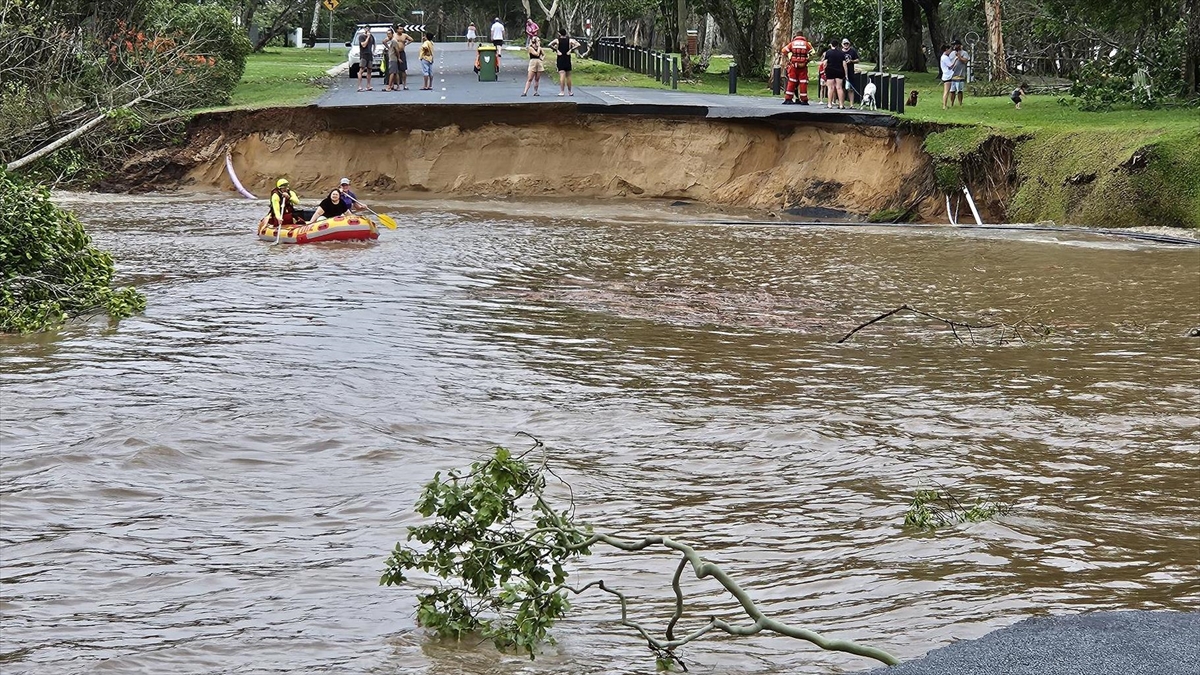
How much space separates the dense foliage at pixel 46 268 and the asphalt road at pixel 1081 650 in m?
12.6

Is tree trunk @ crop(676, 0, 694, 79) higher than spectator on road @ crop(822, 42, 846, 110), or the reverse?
tree trunk @ crop(676, 0, 694, 79)

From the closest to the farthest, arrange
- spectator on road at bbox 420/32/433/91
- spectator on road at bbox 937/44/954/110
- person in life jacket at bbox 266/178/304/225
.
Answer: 1. person in life jacket at bbox 266/178/304/225
2. spectator on road at bbox 937/44/954/110
3. spectator on road at bbox 420/32/433/91

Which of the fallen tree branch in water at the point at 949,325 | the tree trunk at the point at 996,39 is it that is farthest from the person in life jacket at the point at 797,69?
the fallen tree branch in water at the point at 949,325

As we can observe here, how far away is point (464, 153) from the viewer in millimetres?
33438


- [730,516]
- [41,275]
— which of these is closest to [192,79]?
[41,275]

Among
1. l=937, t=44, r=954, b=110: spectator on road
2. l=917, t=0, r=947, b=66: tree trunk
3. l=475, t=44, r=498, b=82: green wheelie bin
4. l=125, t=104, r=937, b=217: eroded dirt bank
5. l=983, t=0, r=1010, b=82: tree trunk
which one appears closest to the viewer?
l=937, t=44, r=954, b=110: spectator on road

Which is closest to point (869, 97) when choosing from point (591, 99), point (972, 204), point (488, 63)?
point (972, 204)

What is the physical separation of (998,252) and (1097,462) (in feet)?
41.7

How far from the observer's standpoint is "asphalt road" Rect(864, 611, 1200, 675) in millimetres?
5855

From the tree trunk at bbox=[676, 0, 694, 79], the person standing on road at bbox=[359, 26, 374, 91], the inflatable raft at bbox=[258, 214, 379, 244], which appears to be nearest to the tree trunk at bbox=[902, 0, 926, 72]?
the tree trunk at bbox=[676, 0, 694, 79]

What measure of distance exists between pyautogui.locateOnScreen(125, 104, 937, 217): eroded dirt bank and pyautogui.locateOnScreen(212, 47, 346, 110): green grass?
1115mm

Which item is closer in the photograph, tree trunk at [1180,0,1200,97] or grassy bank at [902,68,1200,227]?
grassy bank at [902,68,1200,227]

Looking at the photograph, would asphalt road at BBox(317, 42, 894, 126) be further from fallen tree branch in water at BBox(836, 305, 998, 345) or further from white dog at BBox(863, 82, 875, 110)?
fallen tree branch in water at BBox(836, 305, 998, 345)

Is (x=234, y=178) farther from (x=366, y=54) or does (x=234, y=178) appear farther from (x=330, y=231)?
(x=330, y=231)
